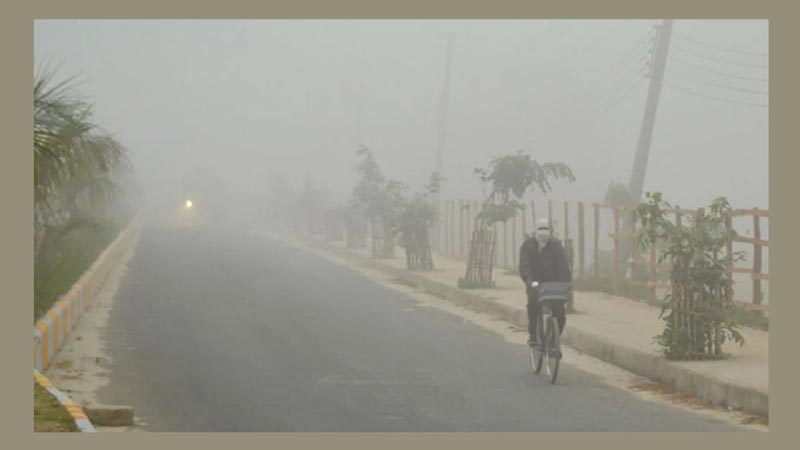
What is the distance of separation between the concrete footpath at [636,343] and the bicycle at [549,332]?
134 centimetres

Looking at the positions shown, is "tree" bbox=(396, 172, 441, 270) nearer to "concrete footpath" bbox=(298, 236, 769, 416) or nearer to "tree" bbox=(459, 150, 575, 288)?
"concrete footpath" bbox=(298, 236, 769, 416)

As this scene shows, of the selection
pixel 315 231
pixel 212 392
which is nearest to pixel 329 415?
pixel 212 392

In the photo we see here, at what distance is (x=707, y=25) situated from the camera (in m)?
127

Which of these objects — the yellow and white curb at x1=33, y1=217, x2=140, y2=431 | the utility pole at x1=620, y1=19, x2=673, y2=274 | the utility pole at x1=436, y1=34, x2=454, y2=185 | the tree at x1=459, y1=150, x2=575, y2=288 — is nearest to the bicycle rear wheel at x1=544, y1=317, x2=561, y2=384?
the yellow and white curb at x1=33, y1=217, x2=140, y2=431

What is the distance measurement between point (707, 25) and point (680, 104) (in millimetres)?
8125

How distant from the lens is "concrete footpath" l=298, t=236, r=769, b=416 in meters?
13.7

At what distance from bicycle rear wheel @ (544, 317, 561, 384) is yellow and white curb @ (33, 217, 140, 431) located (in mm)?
5286

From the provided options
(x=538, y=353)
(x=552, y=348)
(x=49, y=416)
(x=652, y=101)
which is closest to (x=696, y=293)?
(x=538, y=353)

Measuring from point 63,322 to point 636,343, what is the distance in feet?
24.9

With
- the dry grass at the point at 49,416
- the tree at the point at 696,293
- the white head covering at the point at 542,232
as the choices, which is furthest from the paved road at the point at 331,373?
the white head covering at the point at 542,232

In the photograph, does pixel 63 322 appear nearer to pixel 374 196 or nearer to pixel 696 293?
pixel 696 293

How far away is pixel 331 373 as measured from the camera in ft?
50.3

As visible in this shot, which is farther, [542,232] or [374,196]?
[374,196]

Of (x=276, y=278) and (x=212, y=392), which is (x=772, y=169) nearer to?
(x=212, y=392)
